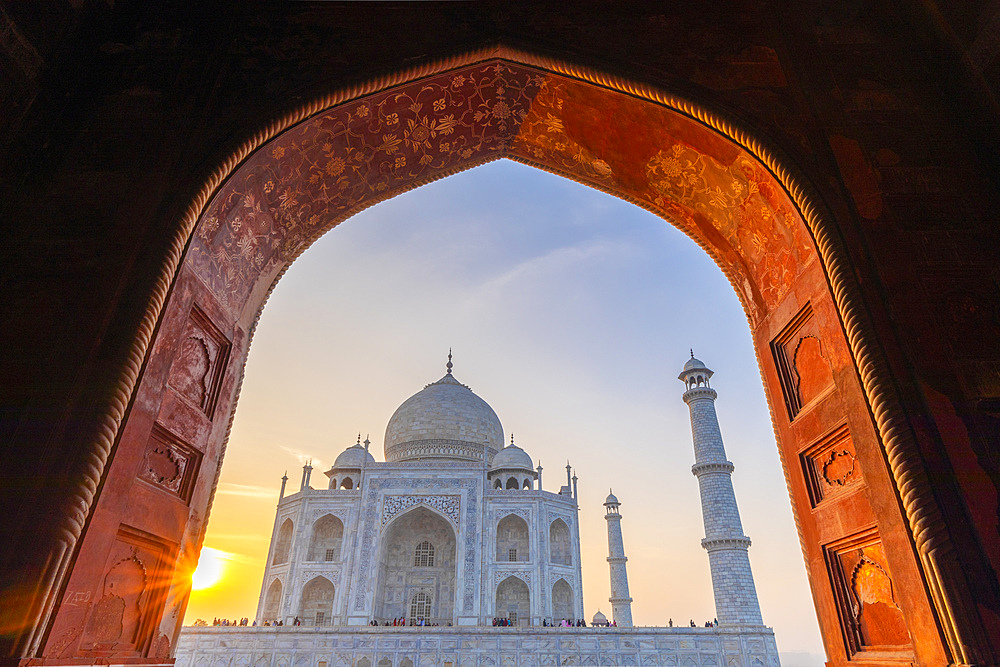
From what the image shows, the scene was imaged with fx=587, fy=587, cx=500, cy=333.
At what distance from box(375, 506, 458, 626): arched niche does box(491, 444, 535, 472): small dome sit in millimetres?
3365

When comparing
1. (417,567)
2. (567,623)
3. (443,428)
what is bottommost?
(567,623)

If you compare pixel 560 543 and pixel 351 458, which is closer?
pixel 560 543

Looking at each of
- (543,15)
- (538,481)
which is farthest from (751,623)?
(543,15)

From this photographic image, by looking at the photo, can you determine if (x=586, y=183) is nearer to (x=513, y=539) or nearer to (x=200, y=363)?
(x=200, y=363)

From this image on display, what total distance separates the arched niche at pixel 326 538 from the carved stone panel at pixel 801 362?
19994 mm

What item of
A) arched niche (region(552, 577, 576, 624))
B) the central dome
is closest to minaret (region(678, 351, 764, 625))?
arched niche (region(552, 577, 576, 624))

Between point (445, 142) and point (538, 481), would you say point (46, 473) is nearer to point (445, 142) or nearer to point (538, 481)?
point (445, 142)

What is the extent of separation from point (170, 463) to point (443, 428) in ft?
71.9

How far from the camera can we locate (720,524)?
17891mm

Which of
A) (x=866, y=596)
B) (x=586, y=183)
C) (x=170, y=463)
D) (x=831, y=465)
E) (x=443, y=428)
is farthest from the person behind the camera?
(x=443, y=428)

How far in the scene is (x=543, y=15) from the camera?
3932mm

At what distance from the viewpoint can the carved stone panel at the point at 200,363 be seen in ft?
10.6

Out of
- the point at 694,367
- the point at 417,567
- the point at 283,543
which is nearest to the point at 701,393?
the point at 694,367

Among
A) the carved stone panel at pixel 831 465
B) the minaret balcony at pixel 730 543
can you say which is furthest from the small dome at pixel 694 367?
the carved stone panel at pixel 831 465
